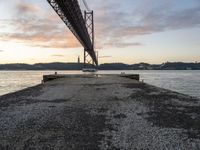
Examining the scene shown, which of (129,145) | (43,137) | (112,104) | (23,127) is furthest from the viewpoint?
(112,104)

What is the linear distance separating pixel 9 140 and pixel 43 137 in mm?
827

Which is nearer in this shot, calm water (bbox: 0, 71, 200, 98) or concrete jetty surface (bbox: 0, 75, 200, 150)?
concrete jetty surface (bbox: 0, 75, 200, 150)

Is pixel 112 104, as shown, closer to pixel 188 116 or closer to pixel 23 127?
pixel 188 116

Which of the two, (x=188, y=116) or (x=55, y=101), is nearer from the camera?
(x=188, y=116)

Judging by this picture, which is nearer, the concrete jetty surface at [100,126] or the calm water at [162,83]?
the concrete jetty surface at [100,126]

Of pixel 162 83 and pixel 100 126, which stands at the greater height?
pixel 100 126

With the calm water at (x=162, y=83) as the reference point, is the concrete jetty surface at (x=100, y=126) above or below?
above

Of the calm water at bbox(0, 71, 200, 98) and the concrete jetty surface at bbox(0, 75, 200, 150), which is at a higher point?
the concrete jetty surface at bbox(0, 75, 200, 150)

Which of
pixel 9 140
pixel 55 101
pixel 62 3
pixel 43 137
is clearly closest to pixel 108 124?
pixel 43 137

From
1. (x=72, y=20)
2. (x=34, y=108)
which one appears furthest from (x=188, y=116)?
(x=72, y=20)

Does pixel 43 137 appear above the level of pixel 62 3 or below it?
below

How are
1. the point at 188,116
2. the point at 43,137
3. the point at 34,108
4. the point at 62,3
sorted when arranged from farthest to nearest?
the point at 62,3 < the point at 34,108 < the point at 188,116 < the point at 43,137

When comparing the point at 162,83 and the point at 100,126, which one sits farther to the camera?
the point at 162,83

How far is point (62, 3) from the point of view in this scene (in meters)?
29.8
